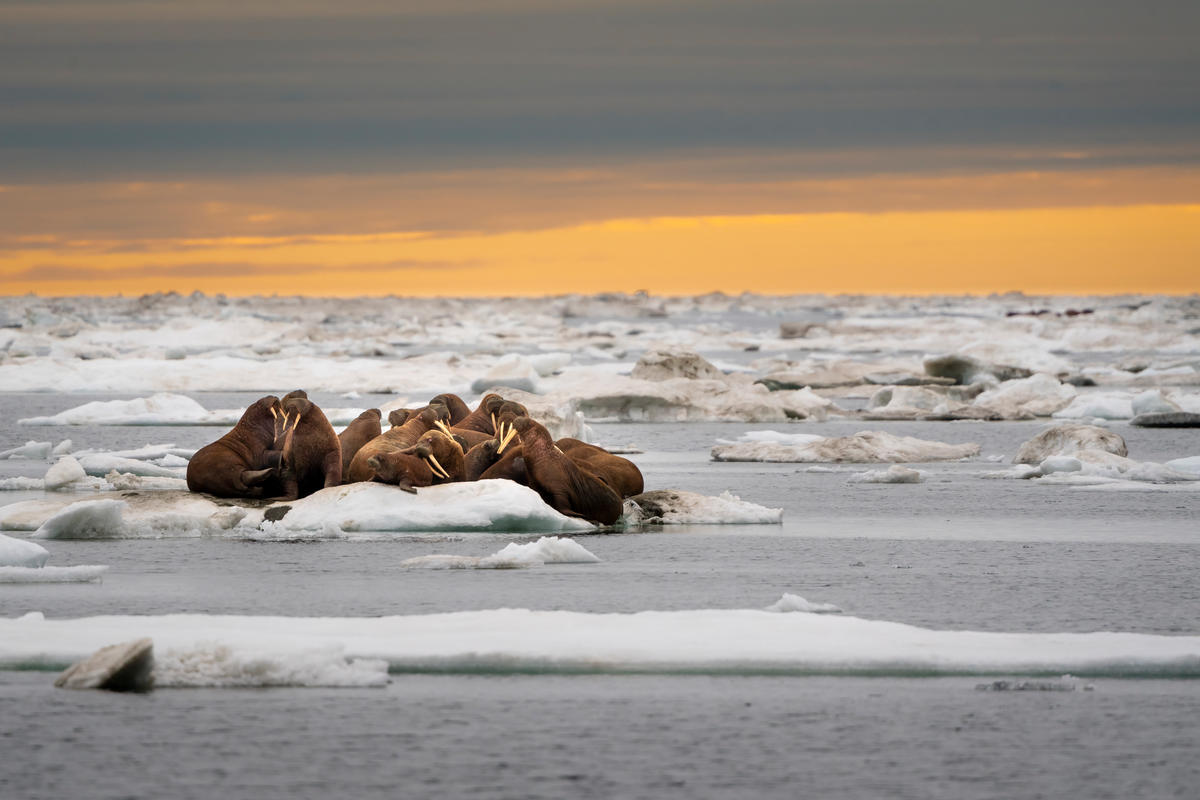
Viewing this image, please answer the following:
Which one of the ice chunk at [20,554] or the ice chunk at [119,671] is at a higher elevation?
the ice chunk at [20,554]

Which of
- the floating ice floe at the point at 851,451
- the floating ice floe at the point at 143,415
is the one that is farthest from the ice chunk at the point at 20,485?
the floating ice floe at the point at 143,415

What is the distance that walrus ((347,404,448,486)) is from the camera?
1223cm

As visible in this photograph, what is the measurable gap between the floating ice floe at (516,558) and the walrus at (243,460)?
2.75 m

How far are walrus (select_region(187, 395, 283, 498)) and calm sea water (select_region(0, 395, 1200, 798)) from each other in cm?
150

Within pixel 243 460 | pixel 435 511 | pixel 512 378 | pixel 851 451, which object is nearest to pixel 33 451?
pixel 243 460

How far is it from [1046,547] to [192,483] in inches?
237

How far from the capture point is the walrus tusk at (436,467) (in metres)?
12.1

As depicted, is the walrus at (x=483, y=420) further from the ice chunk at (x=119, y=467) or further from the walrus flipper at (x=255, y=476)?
the ice chunk at (x=119, y=467)

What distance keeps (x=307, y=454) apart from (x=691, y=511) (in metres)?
2.89

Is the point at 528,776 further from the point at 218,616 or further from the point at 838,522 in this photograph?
the point at 838,522

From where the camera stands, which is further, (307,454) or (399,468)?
(307,454)

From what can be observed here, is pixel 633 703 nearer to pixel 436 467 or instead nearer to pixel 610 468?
pixel 436 467

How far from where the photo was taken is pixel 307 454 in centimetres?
1257

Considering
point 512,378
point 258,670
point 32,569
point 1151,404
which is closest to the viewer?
point 258,670
